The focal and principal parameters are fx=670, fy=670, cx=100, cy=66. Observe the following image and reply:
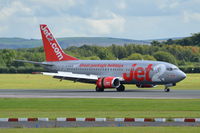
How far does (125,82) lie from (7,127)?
4382 cm

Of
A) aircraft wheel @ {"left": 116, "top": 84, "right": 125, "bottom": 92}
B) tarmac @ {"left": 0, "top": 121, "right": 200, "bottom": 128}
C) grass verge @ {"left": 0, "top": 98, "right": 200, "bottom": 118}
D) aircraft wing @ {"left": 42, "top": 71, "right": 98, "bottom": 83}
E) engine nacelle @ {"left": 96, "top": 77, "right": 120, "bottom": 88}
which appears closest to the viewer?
tarmac @ {"left": 0, "top": 121, "right": 200, "bottom": 128}

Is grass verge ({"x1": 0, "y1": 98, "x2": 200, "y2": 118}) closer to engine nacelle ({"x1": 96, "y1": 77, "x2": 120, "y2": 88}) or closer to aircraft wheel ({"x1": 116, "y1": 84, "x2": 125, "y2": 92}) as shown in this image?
engine nacelle ({"x1": 96, "y1": 77, "x2": 120, "y2": 88})

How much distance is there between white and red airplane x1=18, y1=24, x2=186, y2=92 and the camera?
72.8m

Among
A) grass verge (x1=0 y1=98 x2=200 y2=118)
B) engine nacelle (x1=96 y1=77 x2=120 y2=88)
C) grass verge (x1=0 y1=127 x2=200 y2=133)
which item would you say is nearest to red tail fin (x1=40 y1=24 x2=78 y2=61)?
engine nacelle (x1=96 y1=77 x2=120 y2=88)

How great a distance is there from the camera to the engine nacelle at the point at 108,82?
241 ft

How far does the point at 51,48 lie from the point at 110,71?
9014mm

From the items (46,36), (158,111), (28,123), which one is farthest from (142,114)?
(46,36)

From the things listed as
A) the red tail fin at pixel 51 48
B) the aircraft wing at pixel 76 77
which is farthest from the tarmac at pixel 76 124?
the red tail fin at pixel 51 48

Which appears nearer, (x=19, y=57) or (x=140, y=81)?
(x=140, y=81)

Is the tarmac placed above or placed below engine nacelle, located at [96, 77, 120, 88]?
below

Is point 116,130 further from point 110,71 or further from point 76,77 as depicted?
point 110,71

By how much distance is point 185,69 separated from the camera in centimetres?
15088

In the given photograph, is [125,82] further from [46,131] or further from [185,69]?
[185,69]

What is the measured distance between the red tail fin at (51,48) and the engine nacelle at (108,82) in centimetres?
876
